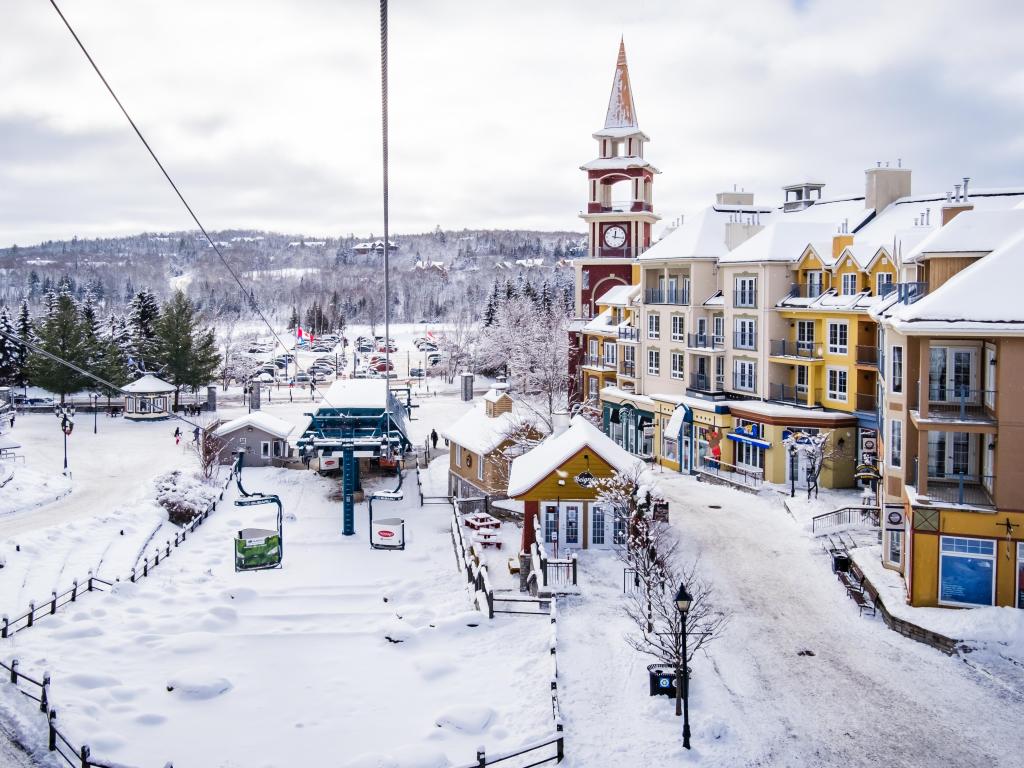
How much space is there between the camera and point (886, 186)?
40.7m

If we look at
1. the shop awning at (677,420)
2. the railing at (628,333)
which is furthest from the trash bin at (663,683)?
the railing at (628,333)

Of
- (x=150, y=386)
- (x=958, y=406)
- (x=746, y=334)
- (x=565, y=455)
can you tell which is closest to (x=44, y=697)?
(x=565, y=455)

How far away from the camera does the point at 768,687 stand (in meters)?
17.6

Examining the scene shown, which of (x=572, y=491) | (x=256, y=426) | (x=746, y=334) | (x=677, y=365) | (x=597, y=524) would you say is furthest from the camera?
(x=256, y=426)

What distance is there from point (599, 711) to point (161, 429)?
49.2 m

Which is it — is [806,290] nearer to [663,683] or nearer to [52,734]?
[663,683]

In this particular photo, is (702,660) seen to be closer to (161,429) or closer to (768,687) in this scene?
(768,687)

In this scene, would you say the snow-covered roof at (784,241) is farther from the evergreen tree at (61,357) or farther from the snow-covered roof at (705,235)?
the evergreen tree at (61,357)

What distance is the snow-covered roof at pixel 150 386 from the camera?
60.1m

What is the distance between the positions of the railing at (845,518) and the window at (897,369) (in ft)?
19.2

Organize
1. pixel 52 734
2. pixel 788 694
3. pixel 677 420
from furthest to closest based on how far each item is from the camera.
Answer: pixel 677 420 < pixel 788 694 < pixel 52 734

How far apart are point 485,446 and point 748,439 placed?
12.0 metres

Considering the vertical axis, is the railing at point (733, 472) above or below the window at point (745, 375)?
below

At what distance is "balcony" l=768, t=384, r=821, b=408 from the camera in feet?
125
